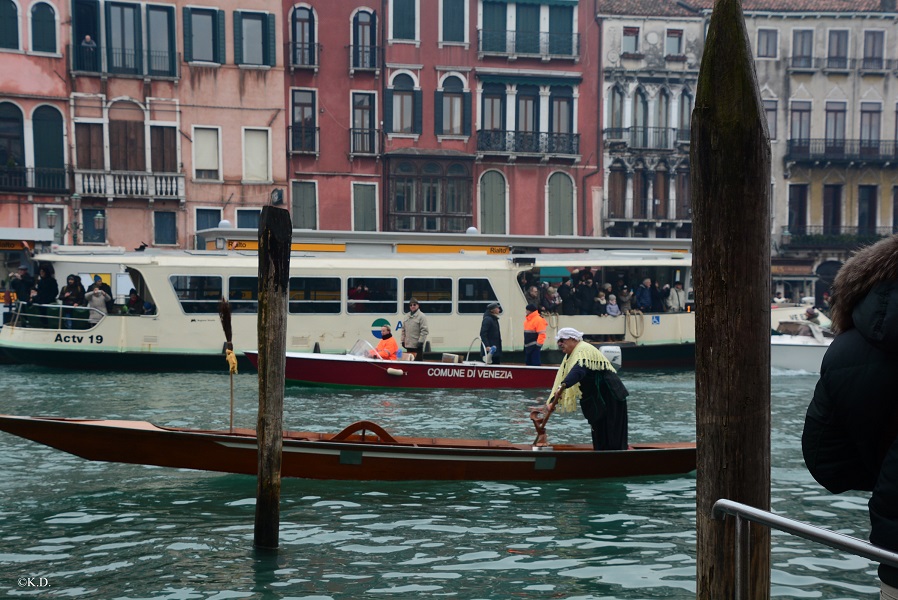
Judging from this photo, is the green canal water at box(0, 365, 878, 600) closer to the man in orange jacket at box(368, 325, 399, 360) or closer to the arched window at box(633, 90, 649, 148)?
the man in orange jacket at box(368, 325, 399, 360)

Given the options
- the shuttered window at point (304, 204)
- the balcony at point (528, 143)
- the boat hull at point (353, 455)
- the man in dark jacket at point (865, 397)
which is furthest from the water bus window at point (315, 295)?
the man in dark jacket at point (865, 397)

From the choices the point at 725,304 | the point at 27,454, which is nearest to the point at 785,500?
the point at 725,304

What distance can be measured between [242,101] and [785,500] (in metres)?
26.8

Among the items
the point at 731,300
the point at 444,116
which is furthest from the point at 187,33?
the point at 731,300

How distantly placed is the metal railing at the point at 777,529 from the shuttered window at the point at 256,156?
3099 cm

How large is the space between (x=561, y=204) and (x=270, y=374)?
2938 cm

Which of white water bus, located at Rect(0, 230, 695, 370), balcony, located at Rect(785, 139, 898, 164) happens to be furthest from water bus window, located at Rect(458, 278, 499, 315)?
balcony, located at Rect(785, 139, 898, 164)

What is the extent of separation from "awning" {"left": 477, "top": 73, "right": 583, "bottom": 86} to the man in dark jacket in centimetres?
3317

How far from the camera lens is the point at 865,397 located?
2.93 metres

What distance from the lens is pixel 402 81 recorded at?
3478 cm

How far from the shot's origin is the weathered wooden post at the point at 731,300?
4008 mm

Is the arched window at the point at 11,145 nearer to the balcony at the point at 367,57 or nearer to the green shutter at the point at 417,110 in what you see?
the balcony at the point at 367,57

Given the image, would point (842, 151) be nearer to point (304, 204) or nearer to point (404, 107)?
point (404, 107)

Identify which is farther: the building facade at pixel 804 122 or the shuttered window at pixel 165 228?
the building facade at pixel 804 122
